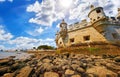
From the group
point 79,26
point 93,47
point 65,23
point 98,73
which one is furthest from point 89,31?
point 98,73

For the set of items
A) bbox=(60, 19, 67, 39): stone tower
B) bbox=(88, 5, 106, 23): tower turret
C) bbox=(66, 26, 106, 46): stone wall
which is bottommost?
bbox=(66, 26, 106, 46): stone wall

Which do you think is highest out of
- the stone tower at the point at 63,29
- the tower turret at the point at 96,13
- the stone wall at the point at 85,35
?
the tower turret at the point at 96,13

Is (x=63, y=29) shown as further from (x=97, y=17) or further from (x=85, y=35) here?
(x=97, y=17)

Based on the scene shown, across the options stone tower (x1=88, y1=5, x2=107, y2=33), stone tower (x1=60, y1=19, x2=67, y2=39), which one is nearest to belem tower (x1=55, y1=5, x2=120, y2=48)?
stone tower (x1=88, y1=5, x2=107, y2=33)

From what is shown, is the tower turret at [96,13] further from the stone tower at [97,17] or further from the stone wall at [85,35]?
the stone wall at [85,35]

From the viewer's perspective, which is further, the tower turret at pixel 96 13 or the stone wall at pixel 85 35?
the stone wall at pixel 85 35

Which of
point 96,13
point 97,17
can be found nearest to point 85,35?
point 97,17

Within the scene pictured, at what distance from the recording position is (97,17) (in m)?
20.6

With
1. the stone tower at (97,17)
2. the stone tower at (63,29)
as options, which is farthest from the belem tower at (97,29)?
the stone tower at (63,29)

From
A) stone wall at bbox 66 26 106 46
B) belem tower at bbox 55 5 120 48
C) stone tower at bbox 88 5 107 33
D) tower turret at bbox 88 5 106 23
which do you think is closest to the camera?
stone tower at bbox 88 5 107 33

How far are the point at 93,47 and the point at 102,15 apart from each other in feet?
19.9

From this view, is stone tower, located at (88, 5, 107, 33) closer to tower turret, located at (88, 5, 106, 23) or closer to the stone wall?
tower turret, located at (88, 5, 106, 23)

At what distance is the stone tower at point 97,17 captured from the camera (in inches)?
766

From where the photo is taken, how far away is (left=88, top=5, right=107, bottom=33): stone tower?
19453 mm
